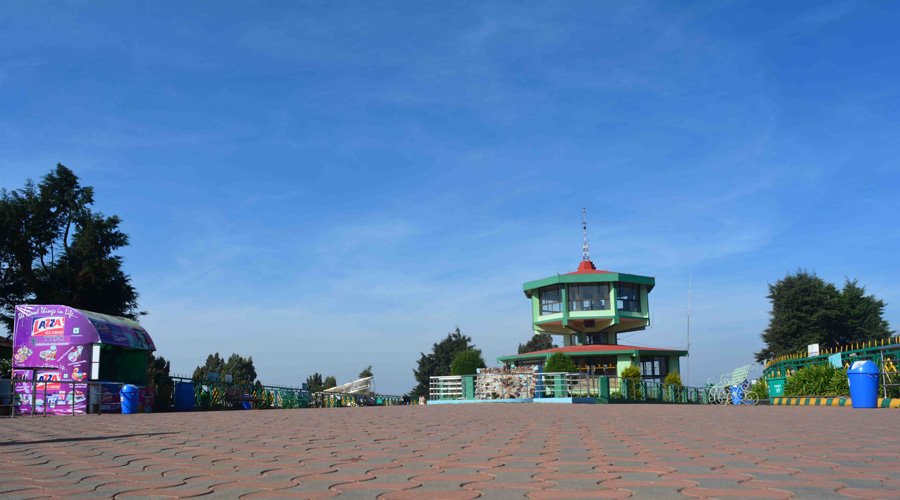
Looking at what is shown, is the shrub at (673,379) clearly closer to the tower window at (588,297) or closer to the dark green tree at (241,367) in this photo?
the tower window at (588,297)

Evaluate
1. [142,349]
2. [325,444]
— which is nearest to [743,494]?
[325,444]

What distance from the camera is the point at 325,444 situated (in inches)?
275

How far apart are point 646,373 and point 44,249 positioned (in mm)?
33938

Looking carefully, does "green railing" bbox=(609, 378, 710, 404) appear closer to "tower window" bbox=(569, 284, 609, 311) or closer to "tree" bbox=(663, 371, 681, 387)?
"tree" bbox=(663, 371, 681, 387)

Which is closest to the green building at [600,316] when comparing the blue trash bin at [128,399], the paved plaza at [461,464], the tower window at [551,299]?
the tower window at [551,299]

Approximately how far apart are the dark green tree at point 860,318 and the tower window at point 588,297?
63.1 feet

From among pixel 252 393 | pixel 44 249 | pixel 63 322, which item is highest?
pixel 44 249

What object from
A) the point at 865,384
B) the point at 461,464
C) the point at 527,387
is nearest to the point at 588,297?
the point at 527,387

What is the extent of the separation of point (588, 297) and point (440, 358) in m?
28.7

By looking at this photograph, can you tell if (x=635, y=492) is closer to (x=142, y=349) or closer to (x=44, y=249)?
(x=142, y=349)

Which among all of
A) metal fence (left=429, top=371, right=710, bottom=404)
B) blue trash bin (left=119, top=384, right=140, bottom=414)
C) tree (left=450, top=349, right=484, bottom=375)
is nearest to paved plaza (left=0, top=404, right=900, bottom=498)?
blue trash bin (left=119, top=384, right=140, bottom=414)

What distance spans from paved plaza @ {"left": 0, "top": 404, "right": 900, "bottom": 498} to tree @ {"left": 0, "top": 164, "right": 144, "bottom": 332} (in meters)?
29.7

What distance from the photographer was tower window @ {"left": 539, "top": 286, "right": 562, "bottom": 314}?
4331 cm

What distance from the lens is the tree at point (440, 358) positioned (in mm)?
67750
